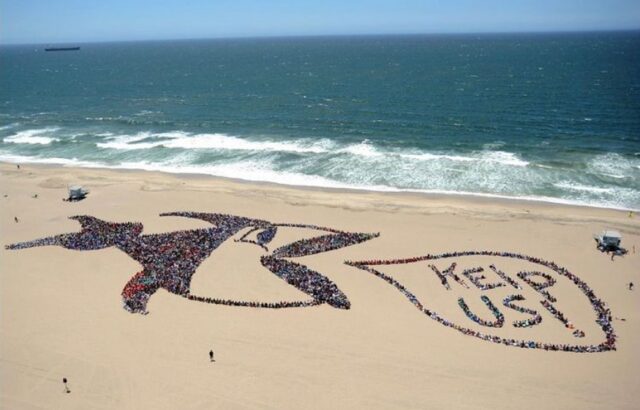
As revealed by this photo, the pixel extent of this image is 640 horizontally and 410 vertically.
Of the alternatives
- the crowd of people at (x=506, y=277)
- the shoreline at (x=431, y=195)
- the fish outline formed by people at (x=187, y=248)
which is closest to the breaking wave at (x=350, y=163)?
the shoreline at (x=431, y=195)

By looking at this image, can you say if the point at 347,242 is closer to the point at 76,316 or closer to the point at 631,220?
the point at 76,316

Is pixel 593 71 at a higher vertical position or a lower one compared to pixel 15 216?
higher

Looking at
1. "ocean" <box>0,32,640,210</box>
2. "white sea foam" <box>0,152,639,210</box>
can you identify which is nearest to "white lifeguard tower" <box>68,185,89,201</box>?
"white sea foam" <box>0,152,639,210</box>

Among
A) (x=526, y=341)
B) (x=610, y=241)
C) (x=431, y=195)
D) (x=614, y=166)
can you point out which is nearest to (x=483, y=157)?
(x=431, y=195)

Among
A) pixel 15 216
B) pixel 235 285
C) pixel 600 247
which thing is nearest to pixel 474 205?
pixel 600 247

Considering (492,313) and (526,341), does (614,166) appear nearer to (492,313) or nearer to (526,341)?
(492,313)

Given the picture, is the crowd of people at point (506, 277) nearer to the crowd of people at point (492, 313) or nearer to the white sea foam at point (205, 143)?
the crowd of people at point (492, 313)

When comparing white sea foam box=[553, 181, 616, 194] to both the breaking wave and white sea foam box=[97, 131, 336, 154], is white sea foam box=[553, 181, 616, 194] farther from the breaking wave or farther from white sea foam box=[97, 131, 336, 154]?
white sea foam box=[97, 131, 336, 154]
